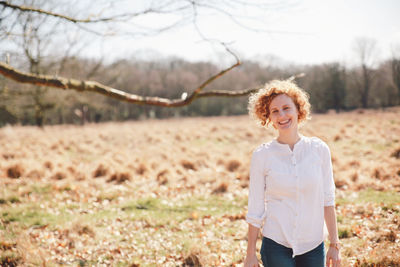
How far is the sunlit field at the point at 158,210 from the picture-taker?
135 inches

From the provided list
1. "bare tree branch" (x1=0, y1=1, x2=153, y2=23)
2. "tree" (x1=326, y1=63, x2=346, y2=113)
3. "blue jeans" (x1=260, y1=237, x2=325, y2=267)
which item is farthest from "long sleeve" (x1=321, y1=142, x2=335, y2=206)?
"tree" (x1=326, y1=63, x2=346, y2=113)

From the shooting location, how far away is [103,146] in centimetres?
1205

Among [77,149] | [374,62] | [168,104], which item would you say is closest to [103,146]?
[77,149]

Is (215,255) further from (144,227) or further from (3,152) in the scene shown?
(3,152)

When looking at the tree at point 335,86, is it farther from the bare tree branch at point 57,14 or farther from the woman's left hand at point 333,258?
the woman's left hand at point 333,258

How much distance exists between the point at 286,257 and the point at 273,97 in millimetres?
1032

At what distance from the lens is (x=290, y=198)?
1770 mm

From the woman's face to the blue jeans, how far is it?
28.9 inches

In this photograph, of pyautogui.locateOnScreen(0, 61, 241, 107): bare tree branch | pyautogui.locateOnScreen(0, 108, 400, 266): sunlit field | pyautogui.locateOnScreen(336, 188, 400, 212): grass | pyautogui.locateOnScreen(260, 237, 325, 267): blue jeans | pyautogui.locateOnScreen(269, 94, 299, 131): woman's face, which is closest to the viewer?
pyautogui.locateOnScreen(260, 237, 325, 267): blue jeans

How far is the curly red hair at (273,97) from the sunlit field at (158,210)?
185 centimetres

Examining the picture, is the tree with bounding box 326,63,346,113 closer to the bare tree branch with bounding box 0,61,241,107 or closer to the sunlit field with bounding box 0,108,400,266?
the sunlit field with bounding box 0,108,400,266

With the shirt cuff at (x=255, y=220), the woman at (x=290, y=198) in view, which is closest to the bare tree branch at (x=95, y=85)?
the woman at (x=290, y=198)

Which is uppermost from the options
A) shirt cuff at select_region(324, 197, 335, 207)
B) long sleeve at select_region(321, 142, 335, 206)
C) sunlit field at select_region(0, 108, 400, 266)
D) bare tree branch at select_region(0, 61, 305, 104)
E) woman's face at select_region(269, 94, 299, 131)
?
bare tree branch at select_region(0, 61, 305, 104)

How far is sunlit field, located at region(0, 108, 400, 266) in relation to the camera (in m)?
3.44
